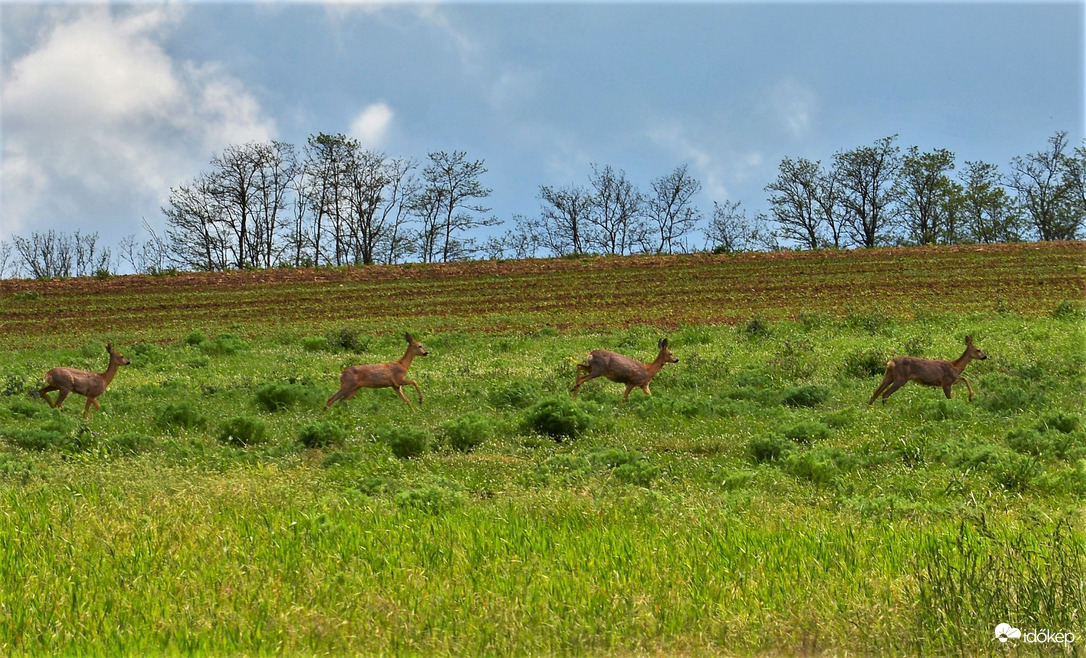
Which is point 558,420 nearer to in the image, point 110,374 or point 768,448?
point 768,448

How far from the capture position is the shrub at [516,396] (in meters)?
15.2

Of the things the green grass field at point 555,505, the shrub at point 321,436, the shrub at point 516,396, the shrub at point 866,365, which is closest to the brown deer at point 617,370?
the green grass field at point 555,505

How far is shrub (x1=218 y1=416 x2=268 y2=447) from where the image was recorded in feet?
41.5

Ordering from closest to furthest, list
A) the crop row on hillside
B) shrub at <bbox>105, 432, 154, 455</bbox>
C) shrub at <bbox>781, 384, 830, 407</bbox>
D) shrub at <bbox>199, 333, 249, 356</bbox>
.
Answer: shrub at <bbox>105, 432, 154, 455</bbox> → shrub at <bbox>781, 384, 830, 407</bbox> → shrub at <bbox>199, 333, 249, 356</bbox> → the crop row on hillside

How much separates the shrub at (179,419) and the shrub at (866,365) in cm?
1176

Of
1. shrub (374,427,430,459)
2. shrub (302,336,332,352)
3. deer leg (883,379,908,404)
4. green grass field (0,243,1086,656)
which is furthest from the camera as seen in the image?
shrub (302,336,332,352)

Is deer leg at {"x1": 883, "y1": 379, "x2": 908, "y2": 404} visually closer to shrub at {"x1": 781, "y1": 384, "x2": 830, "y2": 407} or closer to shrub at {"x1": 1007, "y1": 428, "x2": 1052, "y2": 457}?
shrub at {"x1": 781, "y1": 384, "x2": 830, "y2": 407}

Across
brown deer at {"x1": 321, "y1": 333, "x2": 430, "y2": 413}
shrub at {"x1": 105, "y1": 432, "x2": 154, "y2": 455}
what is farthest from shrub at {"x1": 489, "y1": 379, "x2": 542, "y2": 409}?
shrub at {"x1": 105, "y1": 432, "x2": 154, "y2": 455}

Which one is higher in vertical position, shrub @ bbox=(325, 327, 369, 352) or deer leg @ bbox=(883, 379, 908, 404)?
shrub @ bbox=(325, 327, 369, 352)

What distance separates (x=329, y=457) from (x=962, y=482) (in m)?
7.17

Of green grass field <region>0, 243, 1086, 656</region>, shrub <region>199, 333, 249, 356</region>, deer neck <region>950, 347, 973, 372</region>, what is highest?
shrub <region>199, 333, 249, 356</region>

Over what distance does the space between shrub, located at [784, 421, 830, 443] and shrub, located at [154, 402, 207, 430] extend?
8451 mm

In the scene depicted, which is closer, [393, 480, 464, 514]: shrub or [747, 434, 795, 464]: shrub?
[393, 480, 464, 514]: shrub

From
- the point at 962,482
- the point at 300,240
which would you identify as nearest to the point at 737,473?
the point at 962,482
